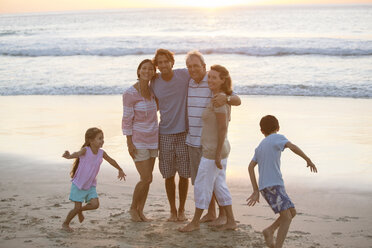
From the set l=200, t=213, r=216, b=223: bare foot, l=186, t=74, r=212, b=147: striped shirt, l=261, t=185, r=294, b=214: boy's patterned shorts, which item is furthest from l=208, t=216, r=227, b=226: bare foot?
l=261, t=185, r=294, b=214: boy's patterned shorts

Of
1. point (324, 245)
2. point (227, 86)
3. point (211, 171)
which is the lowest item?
point (324, 245)

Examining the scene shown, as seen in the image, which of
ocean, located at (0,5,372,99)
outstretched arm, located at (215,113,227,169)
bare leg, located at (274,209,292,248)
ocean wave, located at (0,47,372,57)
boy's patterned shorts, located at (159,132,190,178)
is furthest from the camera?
ocean wave, located at (0,47,372,57)

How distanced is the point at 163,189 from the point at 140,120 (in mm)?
1436

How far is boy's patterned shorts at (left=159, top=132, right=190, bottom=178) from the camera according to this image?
5.15m

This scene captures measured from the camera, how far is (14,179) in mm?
6629

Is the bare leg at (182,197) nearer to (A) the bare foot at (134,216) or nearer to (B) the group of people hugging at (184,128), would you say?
(B) the group of people hugging at (184,128)

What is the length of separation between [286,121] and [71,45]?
2295 cm

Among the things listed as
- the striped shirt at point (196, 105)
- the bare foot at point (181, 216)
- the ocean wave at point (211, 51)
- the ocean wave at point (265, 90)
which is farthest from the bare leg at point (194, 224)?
the ocean wave at point (211, 51)

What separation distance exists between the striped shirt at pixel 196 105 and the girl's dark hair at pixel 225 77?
16 cm

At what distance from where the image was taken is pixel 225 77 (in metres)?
4.75

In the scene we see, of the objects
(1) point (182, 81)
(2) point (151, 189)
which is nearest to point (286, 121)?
(2) point (151, 189)

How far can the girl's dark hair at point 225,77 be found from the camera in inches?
185

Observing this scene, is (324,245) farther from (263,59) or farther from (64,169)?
(263,59)

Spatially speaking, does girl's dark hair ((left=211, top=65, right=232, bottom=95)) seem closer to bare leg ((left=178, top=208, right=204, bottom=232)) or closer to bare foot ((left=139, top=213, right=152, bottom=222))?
bare leg ((left=178, top=208, right=204, bottom=232))
